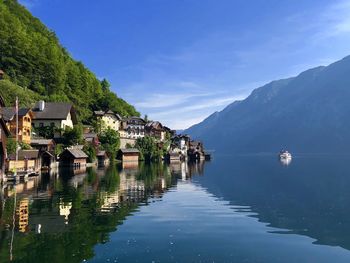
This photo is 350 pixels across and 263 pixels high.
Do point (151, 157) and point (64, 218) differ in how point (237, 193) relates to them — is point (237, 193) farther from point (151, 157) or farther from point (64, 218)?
point (151, 157)

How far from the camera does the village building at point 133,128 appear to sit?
550ft

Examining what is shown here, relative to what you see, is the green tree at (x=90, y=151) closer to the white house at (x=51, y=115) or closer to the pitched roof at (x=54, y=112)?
the white house at (x=51, y=115)

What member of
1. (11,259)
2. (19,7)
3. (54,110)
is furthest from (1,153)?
(19,7)

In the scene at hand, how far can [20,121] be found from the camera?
83188 millimetres

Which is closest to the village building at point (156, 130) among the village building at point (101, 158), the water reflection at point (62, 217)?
the village building at point (101, 158)

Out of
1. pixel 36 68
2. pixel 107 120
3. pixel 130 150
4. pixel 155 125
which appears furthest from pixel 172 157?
pixel 36 68

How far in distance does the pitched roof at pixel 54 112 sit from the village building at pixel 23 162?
111ft

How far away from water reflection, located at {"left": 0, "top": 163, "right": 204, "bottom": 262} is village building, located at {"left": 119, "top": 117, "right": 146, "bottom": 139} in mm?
115323

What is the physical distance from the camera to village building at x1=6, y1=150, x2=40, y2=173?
6044cm

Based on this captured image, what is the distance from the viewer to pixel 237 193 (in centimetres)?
5084

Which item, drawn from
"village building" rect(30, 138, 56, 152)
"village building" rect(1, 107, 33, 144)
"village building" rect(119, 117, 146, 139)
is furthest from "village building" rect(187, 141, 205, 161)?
"village building" rect(1, 107, 33, 144)

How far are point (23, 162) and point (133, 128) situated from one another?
108 metres

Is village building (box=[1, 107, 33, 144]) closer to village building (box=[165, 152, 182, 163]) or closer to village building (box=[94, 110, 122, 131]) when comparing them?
village building (box=[94, 110, 122, 131])

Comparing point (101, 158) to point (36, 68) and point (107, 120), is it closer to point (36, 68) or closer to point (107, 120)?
point (107, 120)
